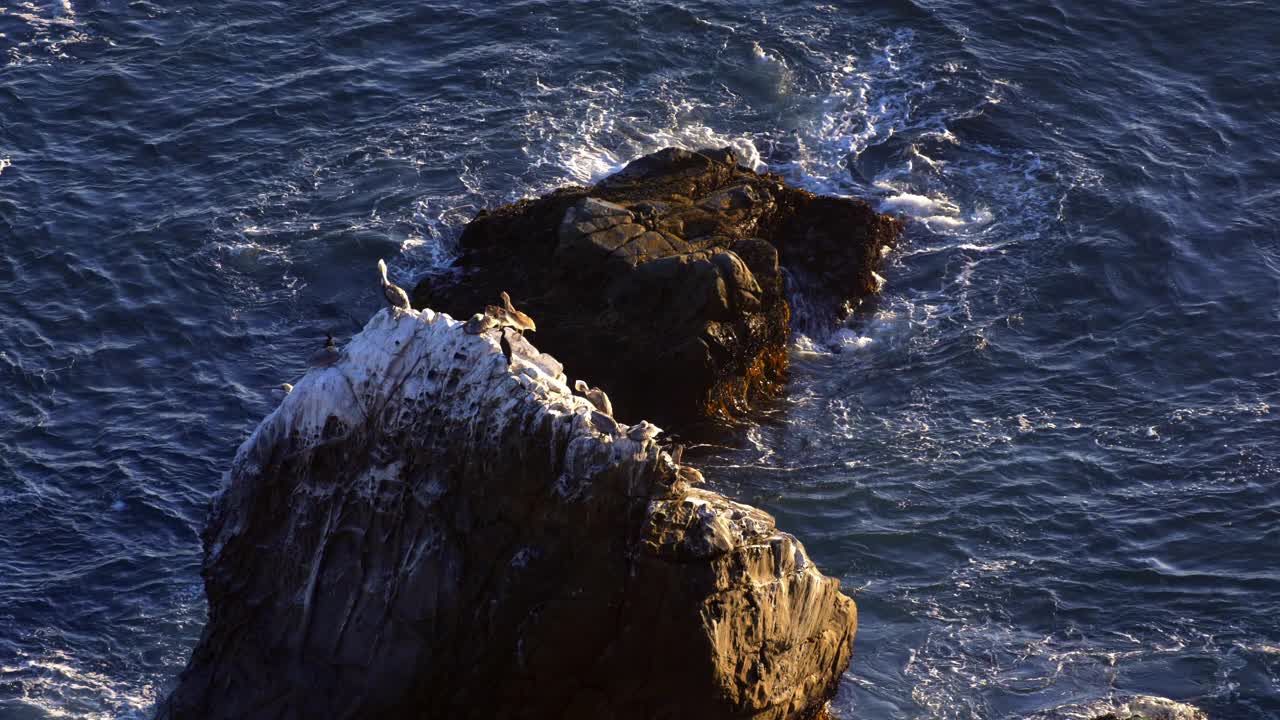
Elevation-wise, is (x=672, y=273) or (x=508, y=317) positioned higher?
(x=508, y=317)

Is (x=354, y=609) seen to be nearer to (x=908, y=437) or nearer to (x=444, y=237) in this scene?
(x=908, y=437)

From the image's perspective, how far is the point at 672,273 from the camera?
22281 mm

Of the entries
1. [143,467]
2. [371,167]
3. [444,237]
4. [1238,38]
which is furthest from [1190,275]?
[143,467]

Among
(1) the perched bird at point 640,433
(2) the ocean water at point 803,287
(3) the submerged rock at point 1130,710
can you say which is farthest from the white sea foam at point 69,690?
(3) the submerged rock at point 1130,710

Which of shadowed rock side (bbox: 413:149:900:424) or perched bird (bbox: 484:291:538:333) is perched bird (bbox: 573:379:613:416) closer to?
perched bird (bbox: 484:291:538:333)

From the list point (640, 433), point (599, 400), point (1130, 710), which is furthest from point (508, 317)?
point (1130, 710)

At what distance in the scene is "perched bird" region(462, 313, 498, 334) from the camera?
1549 centimetres

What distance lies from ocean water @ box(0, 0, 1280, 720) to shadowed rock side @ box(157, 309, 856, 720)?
2.47 m

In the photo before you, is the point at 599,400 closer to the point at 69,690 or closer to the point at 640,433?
the point at 640,433

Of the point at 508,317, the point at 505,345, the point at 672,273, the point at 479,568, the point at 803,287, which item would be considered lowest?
the point at 803,287

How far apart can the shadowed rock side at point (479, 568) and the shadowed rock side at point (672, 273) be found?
20.4 feet

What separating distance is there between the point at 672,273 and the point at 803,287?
3.41m

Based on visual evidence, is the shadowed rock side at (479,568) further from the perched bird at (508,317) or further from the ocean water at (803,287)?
the ocean water at (803,287)

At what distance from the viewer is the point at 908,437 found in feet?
72.5
